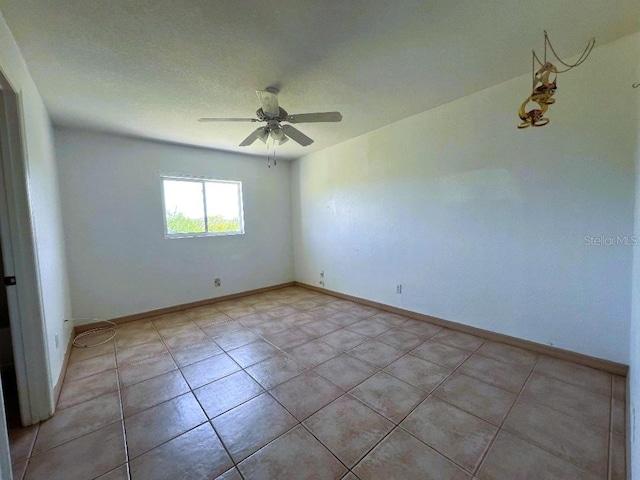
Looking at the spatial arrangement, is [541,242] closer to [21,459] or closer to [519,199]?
[519,199]

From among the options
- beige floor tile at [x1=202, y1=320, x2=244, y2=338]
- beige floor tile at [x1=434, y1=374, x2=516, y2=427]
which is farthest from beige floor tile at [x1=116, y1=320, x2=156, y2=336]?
beige floor tile at [x1=434, y1=374, x2=516, y2=427]

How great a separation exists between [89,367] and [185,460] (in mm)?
1681

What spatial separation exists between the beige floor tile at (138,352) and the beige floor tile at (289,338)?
109 centimetres

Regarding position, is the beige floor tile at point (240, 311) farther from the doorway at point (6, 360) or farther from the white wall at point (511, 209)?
the doorway at point (6, 360)

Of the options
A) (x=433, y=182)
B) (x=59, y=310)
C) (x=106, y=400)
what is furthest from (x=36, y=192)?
(x=433, y=182)

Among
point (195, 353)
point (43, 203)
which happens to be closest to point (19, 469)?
point (195, 353)

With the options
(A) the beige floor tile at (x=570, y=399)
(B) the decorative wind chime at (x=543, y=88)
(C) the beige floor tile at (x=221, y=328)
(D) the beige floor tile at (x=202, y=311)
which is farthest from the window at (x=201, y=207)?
(A) the beige floor tile at (x=570, y=399)

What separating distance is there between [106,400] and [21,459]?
0.50 meters

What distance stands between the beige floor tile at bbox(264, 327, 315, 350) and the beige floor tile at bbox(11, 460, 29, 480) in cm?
171

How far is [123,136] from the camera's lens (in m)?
3.37

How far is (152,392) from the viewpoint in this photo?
1.96 metres

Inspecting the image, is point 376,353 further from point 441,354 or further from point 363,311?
Result: point 363,311

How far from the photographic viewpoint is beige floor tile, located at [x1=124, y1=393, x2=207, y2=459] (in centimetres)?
150

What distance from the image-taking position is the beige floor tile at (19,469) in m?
1.30
